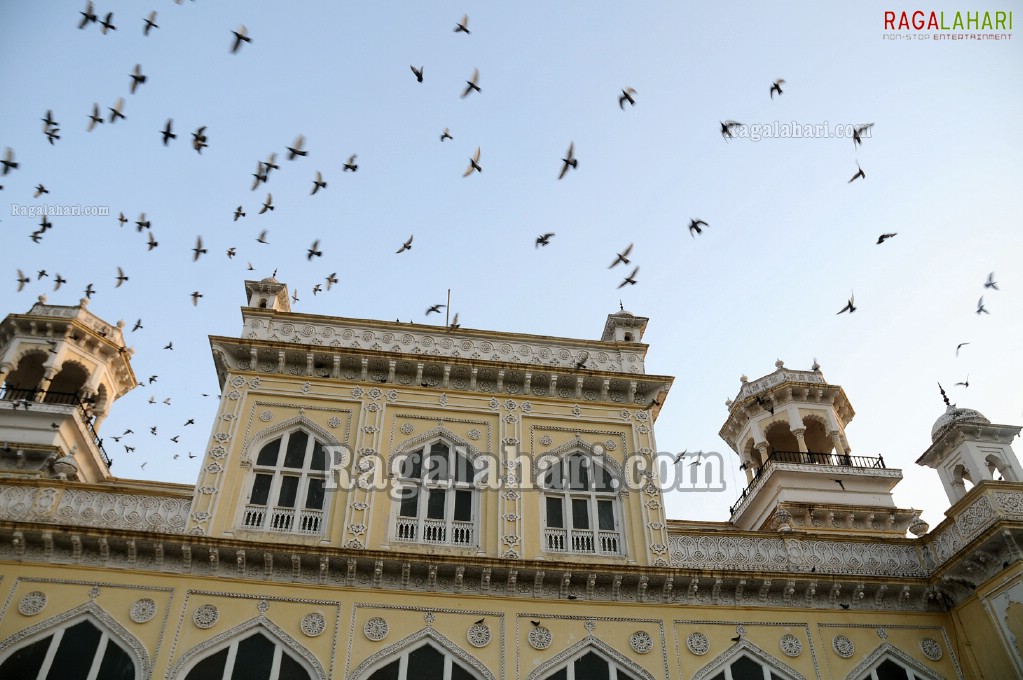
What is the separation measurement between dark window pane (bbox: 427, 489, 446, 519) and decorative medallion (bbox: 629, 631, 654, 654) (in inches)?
178

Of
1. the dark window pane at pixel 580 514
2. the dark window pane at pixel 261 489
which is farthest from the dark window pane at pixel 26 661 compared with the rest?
the dark window pane at pixel 580 514

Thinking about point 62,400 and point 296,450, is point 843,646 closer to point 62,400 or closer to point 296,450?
point 296,450

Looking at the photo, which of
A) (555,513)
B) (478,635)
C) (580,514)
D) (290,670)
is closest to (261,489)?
(290,670)

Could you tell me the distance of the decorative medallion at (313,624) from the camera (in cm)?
1519

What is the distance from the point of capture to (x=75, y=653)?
570 inches

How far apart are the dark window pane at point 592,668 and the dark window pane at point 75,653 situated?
28.2ft

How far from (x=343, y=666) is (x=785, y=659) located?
8.42 meters

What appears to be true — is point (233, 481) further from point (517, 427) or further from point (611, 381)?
point (611, 381)

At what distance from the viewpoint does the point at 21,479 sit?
53.1 ft

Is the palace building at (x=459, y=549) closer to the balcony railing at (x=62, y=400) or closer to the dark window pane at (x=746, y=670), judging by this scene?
the dark window pane at (x=746, y=670)

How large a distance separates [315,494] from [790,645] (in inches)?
393

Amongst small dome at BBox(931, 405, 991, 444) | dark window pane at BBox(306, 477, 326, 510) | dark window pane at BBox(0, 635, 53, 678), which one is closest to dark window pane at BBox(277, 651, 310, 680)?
dark window pane at BBox(306, 477, 326, 510)

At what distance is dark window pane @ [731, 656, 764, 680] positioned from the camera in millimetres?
15992

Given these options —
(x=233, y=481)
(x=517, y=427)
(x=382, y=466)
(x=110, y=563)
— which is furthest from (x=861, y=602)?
(x=110, y=563)
